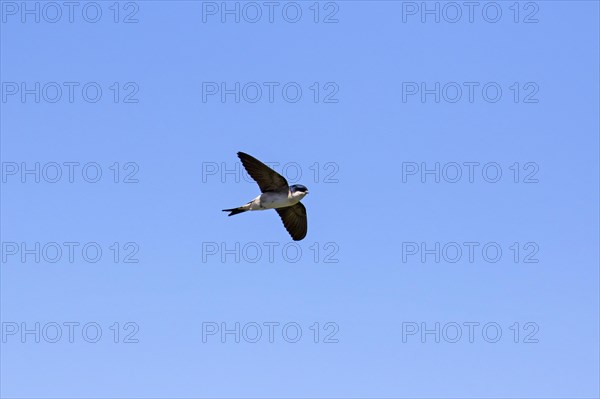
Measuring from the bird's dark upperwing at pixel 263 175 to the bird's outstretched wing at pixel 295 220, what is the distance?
264cm

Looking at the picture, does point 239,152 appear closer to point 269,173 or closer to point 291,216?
point 269,173

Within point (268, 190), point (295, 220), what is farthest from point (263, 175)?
point (295, 220)

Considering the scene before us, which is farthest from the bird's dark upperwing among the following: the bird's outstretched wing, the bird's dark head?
the bird's outstretched wing

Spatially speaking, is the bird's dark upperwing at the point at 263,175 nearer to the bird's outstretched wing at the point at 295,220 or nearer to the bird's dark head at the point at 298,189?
the bird's dark head at the point at 298,189

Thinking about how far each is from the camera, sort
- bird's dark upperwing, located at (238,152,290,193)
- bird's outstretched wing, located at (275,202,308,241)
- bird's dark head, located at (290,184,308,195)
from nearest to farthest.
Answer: bird's dark upperwing, located at (238,152,290,193), bird's dark head, located at (290,184,308,195), bird's outstretched wing, located at (275,202,308,241)

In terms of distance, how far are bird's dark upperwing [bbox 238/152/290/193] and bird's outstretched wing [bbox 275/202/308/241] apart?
8.66 feet

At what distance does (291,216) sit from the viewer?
147 feet

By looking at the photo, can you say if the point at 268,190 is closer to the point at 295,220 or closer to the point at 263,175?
the point at 263,175

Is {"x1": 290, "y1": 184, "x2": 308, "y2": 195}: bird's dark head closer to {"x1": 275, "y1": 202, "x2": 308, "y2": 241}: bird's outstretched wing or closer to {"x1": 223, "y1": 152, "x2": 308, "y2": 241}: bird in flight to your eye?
{"x1": 223, "y1": 152, "x2": 308, "y2": 241}: bird in flight

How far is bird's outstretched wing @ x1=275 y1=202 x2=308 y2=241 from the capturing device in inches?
1752

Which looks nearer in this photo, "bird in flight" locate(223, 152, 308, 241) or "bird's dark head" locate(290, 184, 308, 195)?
"bird in flight" locate(223, 152, 308, 241)

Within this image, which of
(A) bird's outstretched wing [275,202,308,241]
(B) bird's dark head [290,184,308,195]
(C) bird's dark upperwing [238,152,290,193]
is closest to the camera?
(C) bird's dark upperwing [238,152,290,193]

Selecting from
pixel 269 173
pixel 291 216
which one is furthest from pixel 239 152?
pixel 291 216

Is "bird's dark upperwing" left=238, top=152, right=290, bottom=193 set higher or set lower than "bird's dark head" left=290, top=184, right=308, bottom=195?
higher
